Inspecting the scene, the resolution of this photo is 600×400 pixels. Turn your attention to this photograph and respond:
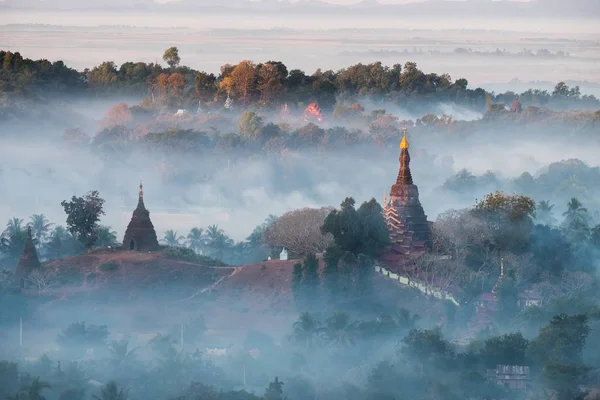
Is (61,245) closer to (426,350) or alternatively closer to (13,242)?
(13,242)

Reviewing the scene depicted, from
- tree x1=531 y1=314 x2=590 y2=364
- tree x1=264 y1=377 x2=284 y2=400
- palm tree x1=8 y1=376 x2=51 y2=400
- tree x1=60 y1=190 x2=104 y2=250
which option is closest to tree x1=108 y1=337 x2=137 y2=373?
palm tree x1=8 y1=376 x2=51 y2=400

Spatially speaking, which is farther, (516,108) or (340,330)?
(516,108)

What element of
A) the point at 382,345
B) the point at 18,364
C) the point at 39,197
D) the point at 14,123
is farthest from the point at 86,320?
the point at 14,123

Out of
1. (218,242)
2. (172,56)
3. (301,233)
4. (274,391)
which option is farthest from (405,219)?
(172,56)

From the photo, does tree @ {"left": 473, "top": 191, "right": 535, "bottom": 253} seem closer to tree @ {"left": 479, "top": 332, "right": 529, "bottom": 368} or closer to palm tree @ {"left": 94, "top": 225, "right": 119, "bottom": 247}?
tree @ {"left": 479, "top": 332, "right": 529, "bottom": 368}

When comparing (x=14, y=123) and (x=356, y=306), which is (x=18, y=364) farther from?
(x=14, y=123)
